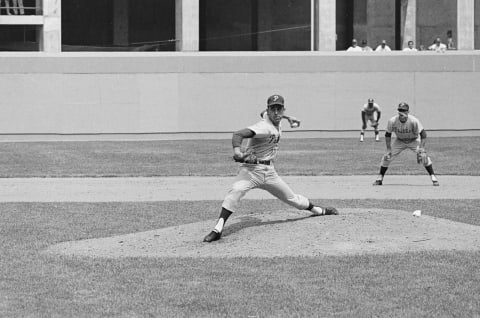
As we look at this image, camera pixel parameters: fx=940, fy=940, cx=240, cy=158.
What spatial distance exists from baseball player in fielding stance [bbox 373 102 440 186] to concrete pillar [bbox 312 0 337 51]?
2151cm

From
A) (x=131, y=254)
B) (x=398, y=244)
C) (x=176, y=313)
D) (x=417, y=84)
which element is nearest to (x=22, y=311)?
(x=176, y=313)

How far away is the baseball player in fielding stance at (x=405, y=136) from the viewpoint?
20.4 m

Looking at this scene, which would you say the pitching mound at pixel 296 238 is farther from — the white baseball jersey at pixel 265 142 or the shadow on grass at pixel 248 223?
the white baseball jersey at pixel 265 142

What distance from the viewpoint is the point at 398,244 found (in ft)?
40.7

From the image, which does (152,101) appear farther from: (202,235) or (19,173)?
(202,235)

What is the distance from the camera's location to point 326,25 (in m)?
42.3

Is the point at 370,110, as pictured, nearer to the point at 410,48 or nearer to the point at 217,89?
the point at 410,48

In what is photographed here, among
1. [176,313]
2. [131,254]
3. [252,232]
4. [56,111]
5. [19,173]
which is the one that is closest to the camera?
[176,313]

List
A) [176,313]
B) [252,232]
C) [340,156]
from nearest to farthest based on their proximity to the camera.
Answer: [176,313] < [252,232] < [340,156]

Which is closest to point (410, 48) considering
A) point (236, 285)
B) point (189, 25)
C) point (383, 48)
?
point (383, 48)

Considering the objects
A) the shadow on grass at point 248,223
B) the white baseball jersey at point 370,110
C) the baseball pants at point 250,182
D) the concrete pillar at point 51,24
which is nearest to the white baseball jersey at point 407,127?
the shadow on grass at point 248,223

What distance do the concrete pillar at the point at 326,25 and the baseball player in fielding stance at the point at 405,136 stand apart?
21.5 m

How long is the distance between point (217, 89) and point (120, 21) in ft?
26.0

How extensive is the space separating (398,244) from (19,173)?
14197 millimetres
